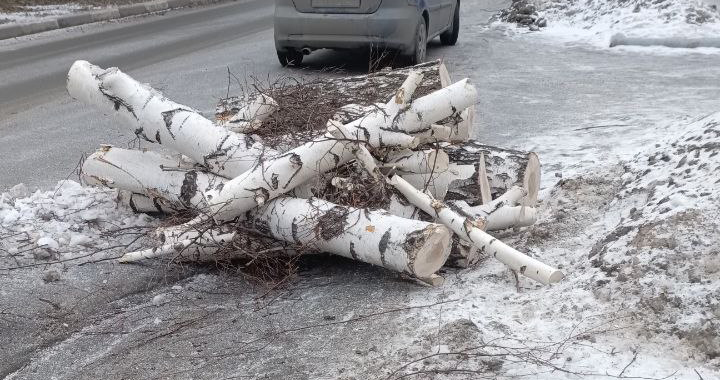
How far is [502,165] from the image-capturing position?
498 centimetres

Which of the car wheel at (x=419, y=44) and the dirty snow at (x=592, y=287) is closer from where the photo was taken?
the dirty snow at (x=592, y=287)

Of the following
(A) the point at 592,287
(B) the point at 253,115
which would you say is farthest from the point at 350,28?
(A) the point at 592,287

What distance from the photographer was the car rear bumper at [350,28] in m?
9.48

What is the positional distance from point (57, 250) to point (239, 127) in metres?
1.52

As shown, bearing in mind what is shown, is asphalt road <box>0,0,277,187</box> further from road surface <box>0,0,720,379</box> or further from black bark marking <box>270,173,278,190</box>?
black bark marking <box>270,173,278,190</box>

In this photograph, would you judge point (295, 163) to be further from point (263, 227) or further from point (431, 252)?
point (431, 252)

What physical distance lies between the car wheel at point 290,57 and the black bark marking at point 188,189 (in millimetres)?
5734

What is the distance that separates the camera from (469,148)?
198 inches

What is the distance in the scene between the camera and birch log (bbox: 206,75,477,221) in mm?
4383

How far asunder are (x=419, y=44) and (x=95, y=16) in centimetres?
924

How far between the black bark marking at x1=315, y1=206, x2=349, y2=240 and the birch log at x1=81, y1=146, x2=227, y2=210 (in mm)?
853

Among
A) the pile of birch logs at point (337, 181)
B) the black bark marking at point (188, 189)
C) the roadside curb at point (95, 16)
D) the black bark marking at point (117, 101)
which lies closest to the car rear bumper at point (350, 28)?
the pile of birch logs at point (337, 181)

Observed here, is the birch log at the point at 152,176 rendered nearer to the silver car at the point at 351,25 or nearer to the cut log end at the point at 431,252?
the cut log end at the point at 431,252

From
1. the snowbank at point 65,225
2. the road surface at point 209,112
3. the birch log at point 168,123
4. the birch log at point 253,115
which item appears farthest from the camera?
the birch log at point 253,115
